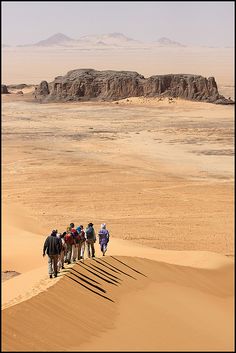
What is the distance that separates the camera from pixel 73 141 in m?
40.3

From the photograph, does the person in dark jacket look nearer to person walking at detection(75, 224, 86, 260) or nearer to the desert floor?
the desert floor

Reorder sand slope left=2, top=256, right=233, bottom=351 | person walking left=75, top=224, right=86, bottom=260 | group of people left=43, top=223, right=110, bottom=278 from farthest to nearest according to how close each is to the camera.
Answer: person walking left=75, top=224, right=86, bottom=260 → group of people left=43, top=223, right=110, bottom=278 → sand slope left=2, top=256, right=233, bottom=351

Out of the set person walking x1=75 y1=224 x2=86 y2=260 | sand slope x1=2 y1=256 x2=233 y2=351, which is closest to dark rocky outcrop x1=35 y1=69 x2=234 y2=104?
person walking x1=75 y1=224 x2=86 y2=260

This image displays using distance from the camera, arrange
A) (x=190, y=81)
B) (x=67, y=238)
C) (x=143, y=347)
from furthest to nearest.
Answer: (x=190, y=81) → (x=67, y=238) → (x=143, y=347)

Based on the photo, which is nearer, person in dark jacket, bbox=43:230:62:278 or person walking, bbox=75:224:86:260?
person in dark jacket, bbox=43:230:62:278

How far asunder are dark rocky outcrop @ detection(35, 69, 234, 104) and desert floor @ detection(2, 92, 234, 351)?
10.9m

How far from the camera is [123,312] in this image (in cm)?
811

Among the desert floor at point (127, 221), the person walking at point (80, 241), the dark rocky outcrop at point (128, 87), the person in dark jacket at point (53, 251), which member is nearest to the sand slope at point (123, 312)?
the desert floor at point (127, 221)

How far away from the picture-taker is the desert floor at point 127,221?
7.41m

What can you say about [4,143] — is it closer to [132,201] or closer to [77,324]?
[132,201]

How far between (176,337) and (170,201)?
15.6 metres

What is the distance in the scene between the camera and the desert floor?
24.3 ft

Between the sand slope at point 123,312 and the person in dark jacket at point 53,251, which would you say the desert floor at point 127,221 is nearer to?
the sand slope at point 123,312

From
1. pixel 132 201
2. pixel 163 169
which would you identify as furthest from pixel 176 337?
pixel 163 169
